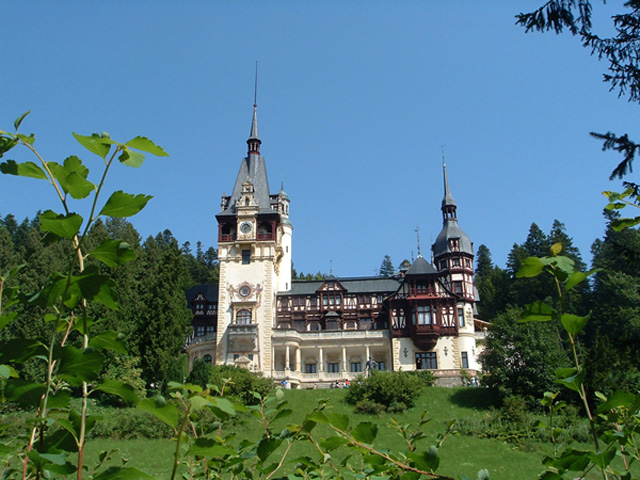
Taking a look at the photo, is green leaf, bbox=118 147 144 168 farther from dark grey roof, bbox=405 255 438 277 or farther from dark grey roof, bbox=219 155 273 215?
dark grey roof, bbox=219 155 273 215

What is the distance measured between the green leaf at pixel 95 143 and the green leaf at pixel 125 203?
18cm

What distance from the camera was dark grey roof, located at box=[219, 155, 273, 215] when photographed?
6016 centimetres

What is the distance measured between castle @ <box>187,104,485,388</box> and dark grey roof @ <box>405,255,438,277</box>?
11cm

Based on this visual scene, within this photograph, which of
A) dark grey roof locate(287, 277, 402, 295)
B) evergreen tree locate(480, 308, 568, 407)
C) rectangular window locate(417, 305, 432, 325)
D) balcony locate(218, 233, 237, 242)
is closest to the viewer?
evergreen tree locate(480, 308, 568, 407)

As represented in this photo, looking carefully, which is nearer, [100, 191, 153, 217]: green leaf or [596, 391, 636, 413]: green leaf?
[100, 191, 153, 217]: green leaf

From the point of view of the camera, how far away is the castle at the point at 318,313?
176ft

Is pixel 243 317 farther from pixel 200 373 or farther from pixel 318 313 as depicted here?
pixel 200 373

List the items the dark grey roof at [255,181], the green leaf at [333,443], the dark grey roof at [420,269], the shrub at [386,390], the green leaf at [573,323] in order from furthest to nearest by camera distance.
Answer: the dark grey roof at [255,181], the dark grey roof at [420,269], the shrub at [386,390], the green leaf at [333,443], the green leaf at [573,323]

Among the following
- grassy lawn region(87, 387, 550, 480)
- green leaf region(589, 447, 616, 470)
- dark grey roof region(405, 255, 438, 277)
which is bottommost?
grassy lawn region(87, 387, 550, 480)

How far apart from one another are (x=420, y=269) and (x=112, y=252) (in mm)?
55868

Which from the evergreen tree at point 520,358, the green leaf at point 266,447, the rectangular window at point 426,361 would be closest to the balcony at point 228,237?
the rectangular window at point 426,361

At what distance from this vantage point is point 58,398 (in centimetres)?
213

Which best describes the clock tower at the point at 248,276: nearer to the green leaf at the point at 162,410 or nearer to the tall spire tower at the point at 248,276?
the tall spire tower at the point at 248,276

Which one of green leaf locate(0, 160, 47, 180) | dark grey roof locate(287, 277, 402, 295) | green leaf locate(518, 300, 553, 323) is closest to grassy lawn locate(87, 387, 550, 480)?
green leaf locate(518, 300, 553, 323)
